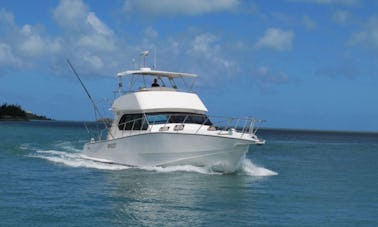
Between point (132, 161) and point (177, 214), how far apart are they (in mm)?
9460

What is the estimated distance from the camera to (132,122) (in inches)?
933

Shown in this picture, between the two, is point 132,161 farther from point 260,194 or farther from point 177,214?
point 177,214

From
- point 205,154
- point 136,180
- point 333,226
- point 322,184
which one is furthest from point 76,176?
point 333,226

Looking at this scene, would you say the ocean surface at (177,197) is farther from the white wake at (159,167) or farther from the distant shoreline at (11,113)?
the distant shoreline at (11,113)

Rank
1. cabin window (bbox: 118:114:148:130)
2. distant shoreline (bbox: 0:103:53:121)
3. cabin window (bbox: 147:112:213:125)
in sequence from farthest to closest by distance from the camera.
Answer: distant shoreline (bbox: 0:103:53:121), cabin window (bbox: 118:114:148:130), cabin window (bbox: 147:112:213:125)

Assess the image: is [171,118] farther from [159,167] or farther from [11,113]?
[11,113]

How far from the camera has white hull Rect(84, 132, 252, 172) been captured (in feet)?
68.0

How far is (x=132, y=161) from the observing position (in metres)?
22.8

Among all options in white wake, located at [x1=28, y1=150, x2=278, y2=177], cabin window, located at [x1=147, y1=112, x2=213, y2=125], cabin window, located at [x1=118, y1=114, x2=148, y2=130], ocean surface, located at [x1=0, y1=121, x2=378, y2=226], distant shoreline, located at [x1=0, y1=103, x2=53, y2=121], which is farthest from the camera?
→ distant shoreline, located at [x1=0, y1=103, x2=53, y2=121]

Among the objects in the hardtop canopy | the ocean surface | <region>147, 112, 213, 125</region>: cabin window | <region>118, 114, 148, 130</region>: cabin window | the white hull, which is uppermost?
the hardtop canopy

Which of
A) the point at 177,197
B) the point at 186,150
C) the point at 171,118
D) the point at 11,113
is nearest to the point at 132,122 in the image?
the point at 171,118

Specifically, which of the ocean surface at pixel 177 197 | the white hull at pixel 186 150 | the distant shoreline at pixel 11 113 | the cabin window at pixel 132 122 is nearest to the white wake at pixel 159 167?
the ocean surface at pixel 177 197

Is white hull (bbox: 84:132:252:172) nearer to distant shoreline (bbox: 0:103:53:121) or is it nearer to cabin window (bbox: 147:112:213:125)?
cabin window (bbox: 147:112:213:125)

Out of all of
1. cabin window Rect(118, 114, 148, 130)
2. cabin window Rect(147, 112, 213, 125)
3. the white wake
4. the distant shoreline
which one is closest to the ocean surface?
the white wake
